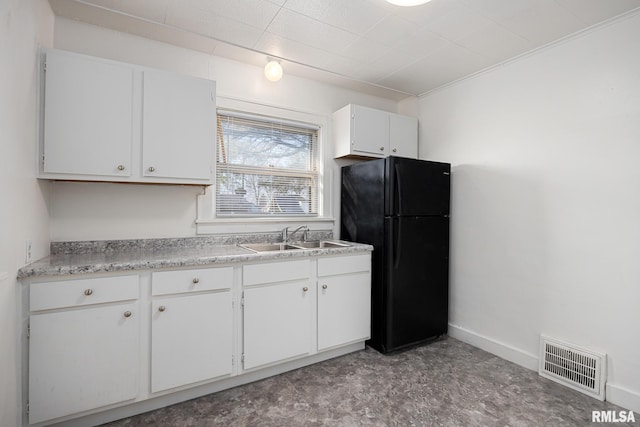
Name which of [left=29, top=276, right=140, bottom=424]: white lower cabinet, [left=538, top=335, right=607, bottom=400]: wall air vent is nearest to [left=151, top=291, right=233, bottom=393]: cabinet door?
[left=29, top=276, right=140, bottom=424]: white lower cabinet

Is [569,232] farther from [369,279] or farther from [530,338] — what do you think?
[369,279]

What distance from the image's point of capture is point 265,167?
298cm

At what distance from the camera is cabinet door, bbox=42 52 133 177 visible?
1.88 m

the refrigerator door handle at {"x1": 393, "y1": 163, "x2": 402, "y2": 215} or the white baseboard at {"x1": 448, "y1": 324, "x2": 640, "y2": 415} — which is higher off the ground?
the refrigerator door handle at {"x1": 393, "y1": 163, "x2": 402, "y2": 215}

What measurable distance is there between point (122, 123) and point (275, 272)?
1.39 metres

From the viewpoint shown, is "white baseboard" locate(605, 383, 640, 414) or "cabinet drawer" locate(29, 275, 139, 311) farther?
"white baseboard" locate(605, 383, 640, 414)

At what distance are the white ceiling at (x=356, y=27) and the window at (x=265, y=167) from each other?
0.56 m

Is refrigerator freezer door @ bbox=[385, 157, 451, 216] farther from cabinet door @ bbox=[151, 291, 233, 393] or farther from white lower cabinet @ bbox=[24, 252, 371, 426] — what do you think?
→ cabinet door @ bbox=[151, 291, 233, 393]

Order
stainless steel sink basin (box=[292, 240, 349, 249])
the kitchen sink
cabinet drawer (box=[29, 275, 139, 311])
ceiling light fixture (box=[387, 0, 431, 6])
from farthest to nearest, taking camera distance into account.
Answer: stainless steel sink basin (box=[292, 240, 349, 249]) → the kitchen sink → ceiling light fixture (box=[387, 0, 431, 6]) → cabinet drawer (box=[29, 275, 139, 311])

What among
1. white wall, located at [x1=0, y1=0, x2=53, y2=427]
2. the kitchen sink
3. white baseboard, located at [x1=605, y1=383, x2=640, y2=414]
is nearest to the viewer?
white wall, located at [x1=0, y1=0, x2=53, y2=427]

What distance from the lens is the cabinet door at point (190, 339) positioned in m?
1.90

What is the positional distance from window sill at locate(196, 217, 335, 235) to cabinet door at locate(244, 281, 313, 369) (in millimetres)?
725

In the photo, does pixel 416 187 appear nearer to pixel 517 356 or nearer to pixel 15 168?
pixel 517 356

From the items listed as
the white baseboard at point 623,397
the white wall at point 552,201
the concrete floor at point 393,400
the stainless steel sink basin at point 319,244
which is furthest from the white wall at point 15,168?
the white baseboard at point 623,397
